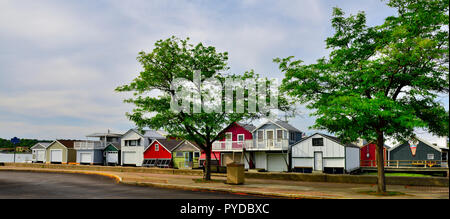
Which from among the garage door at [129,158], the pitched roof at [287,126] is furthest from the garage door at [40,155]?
the pitched roof at [287,126]

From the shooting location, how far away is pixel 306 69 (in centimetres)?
1758

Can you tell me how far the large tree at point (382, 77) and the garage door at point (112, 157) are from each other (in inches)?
2053

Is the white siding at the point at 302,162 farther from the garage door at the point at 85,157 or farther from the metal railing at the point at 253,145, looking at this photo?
the garage door at the point at 85,157

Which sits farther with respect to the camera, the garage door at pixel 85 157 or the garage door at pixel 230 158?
the garage door at pixel 85 157

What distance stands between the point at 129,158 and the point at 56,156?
1896cm

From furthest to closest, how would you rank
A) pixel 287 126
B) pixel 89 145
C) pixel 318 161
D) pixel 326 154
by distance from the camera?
pixel 89 145, pixel 287 126, pixel 318 161, pixel 326 154

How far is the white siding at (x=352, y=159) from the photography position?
4138 cm

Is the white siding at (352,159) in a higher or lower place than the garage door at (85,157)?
higher

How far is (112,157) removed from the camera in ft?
212

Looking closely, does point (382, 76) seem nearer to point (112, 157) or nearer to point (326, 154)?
point (326, 154)

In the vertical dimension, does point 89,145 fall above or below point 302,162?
above

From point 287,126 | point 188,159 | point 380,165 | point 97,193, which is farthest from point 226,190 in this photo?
point 188,159

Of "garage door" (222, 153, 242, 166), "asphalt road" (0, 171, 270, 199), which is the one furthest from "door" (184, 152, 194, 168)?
"asphalt road" (0, 171, 270, 199)
